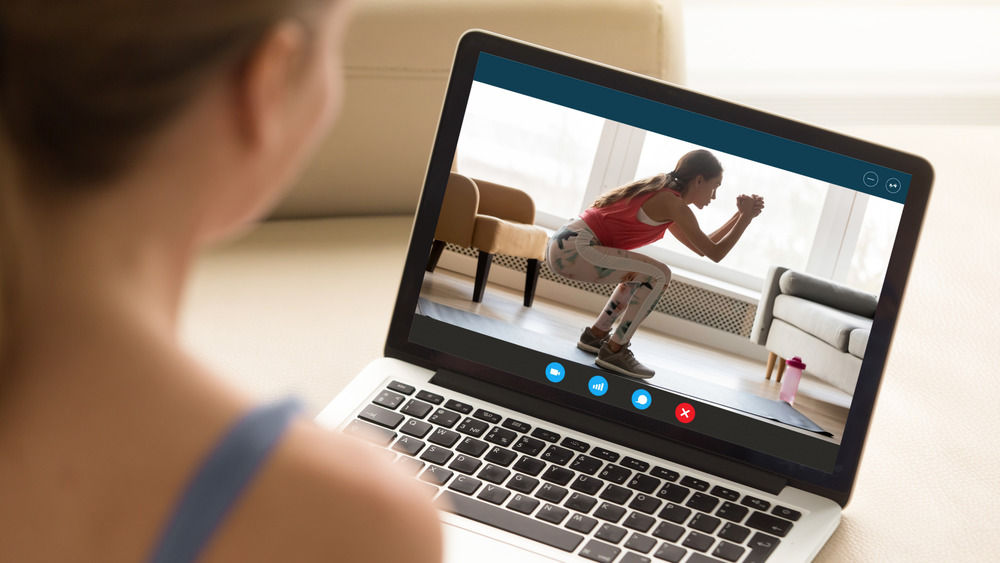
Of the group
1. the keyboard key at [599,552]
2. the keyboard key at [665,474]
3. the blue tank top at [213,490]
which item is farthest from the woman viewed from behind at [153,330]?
the keyboard key at [665,474]

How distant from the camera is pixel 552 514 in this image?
2.35 ft

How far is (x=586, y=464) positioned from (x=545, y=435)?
0.16 feet

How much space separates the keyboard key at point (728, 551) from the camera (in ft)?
2.28

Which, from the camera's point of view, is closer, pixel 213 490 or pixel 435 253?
pixel 213 490

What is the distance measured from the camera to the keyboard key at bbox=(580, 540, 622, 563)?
68 centimetres

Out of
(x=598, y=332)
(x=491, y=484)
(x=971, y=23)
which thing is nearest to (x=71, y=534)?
(x=491, y=484)

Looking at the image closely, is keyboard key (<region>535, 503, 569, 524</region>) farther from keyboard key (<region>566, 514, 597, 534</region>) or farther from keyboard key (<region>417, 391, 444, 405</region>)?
keyboard key (<region>417, 391, 444, 405</region>)

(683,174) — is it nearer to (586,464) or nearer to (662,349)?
(662,349)

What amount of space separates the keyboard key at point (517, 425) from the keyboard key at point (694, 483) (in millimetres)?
141

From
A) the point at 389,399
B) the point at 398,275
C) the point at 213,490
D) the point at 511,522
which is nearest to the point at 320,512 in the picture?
the point at 213,490

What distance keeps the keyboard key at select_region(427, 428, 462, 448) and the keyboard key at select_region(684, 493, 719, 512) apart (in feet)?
0.65

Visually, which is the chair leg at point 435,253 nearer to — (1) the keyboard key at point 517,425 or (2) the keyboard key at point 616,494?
(1) the keyboard key at point 517,425

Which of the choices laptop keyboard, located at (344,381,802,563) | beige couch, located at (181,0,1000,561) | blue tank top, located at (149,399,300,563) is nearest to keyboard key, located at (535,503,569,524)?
laptop keyboard, located at (344,381,802,563)

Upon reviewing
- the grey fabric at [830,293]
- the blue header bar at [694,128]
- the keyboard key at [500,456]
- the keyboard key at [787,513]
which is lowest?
the keyboard key at [500,456]
